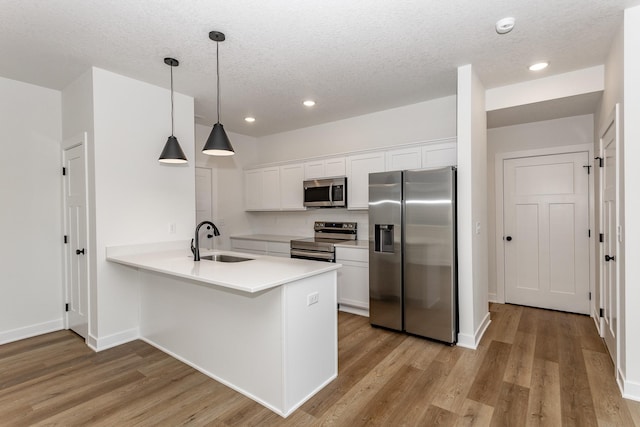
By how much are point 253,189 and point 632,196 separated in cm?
475

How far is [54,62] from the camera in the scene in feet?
9.56

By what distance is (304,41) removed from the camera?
102 inches

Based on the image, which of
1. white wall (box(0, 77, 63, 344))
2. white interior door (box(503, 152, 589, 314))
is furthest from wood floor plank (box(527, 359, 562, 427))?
white wall (box(0, 77, 63, 344))

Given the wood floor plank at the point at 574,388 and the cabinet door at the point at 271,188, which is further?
the cabinet door at the point at 271,188

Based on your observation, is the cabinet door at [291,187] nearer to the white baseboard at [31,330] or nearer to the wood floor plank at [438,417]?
the white baseboard at [31,330]

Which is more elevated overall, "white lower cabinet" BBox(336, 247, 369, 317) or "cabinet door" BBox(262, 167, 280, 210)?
"cabinet door" BBox(262, 167, 280, 210)

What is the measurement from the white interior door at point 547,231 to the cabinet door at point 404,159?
1.44 metres

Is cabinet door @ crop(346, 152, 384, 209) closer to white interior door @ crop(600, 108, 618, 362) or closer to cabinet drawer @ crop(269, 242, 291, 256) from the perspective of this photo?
cabinet drawer @ crop(269, 242, 291, 256)

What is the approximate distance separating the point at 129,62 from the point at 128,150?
32.5 inches

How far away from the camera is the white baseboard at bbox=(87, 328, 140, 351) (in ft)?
10.2

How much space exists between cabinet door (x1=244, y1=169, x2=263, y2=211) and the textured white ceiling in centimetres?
201

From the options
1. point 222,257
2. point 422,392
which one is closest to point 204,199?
point 222,257

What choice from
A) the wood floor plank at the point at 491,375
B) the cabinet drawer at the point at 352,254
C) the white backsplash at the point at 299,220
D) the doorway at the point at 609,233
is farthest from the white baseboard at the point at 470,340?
the white backsplash at the point at 299,220

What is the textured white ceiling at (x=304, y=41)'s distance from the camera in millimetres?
2168
